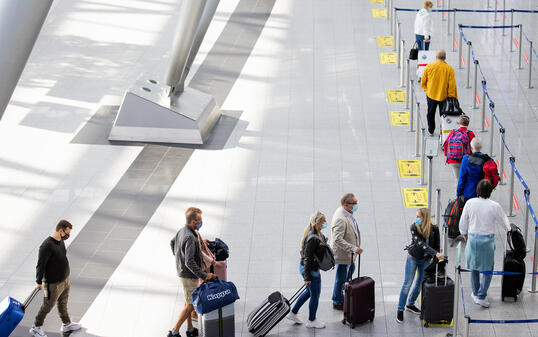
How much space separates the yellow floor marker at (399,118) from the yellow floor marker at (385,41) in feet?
13.8

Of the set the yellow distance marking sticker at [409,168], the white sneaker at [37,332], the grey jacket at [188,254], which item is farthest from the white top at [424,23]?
the white sneaker at [37,332]

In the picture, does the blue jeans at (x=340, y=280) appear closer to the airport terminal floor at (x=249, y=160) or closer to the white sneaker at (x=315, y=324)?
the airport terminal floor at (x=249, y=160)

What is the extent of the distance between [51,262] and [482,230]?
16.2 feet

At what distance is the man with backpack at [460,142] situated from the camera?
1239 cm

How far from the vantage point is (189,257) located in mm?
8891

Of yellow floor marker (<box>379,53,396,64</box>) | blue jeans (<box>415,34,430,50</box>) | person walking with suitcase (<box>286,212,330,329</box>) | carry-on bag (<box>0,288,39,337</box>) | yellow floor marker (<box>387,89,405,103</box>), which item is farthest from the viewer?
yellow floor marker (<box>379,53,396,64</box>)

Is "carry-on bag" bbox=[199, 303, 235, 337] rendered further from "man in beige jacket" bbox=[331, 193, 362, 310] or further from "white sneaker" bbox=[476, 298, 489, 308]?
"white sneaker" bbox=[476, 298, 489, 308]

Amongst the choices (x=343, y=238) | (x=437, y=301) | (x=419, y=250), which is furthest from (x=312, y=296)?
(x=437, y=301)

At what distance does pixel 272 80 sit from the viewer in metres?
17.8

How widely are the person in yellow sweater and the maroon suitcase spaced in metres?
5.99

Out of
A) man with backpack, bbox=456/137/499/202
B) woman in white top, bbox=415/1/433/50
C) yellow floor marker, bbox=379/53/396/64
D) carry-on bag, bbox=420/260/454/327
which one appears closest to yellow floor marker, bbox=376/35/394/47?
yellow floor marker, bbox=379/53/396/64

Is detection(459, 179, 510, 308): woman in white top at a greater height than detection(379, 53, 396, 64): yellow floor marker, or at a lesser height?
lesser

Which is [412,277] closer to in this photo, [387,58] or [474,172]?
[474,172]

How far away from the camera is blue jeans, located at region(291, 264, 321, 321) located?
30.2ft
